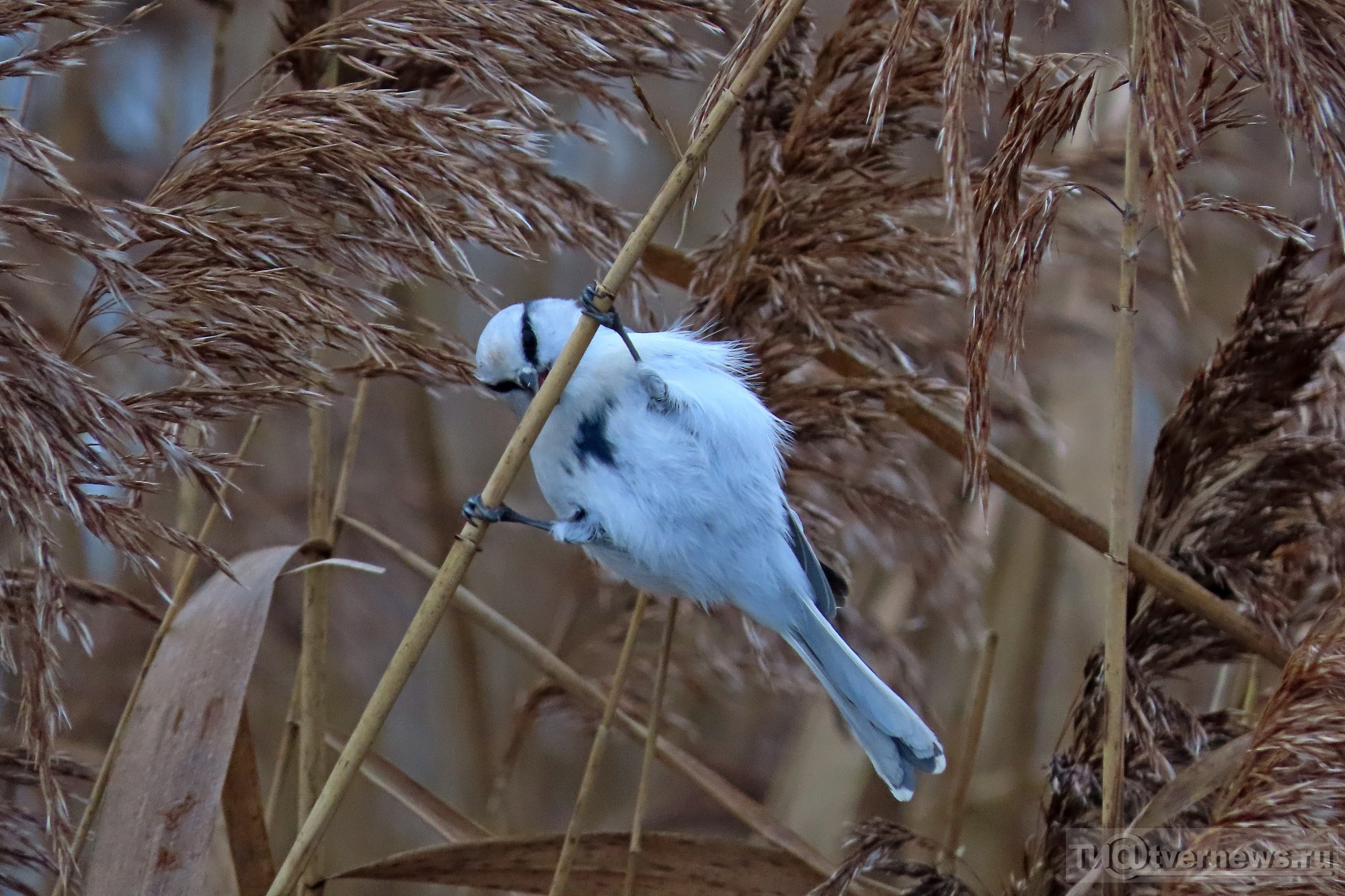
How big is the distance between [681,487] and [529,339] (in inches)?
13.7

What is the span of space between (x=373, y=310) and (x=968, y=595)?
1.28 m

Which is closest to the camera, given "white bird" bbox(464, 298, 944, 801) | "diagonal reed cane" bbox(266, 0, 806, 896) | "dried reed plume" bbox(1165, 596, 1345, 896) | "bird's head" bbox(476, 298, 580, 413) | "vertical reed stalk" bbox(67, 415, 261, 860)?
"dried reed plume" bbox(1165, 596, 1345, 896)

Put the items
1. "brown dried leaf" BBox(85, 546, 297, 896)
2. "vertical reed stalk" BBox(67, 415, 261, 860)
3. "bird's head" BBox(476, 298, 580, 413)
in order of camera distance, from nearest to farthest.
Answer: "brown dried leaf" BBox(85, 546, 297, 896) < "vertical reed stalk" BBox(67, 415, 261, 860) < "bird's head" BBox(476, 298, 580, 413)

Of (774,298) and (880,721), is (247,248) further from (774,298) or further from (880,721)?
(880,721)

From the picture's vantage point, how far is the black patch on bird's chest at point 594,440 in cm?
147

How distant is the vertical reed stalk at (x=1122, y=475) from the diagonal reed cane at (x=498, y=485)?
358 mm

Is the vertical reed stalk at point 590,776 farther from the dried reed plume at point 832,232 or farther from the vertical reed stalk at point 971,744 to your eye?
the vertical reed stalk at point 971,744

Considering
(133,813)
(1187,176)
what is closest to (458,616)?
(133,813)

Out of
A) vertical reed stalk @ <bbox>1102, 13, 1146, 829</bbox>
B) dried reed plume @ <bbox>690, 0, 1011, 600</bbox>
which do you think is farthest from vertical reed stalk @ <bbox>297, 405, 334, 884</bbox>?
vertical reed stalk @ <bbox>1102, 13, 1146, 829</bbox>

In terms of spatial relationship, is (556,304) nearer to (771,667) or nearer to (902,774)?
(771,667)

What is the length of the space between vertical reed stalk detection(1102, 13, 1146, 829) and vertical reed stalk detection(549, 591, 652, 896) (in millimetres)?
584

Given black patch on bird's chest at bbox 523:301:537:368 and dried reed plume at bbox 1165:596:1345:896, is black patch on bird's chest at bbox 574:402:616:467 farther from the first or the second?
dried reed plume at bbox 1165:596:1345:896

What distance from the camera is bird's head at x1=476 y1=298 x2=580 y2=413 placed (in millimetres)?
1557

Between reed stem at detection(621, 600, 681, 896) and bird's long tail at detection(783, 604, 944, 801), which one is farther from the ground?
bird's long tail at detection(783, 604, 944, 801)
